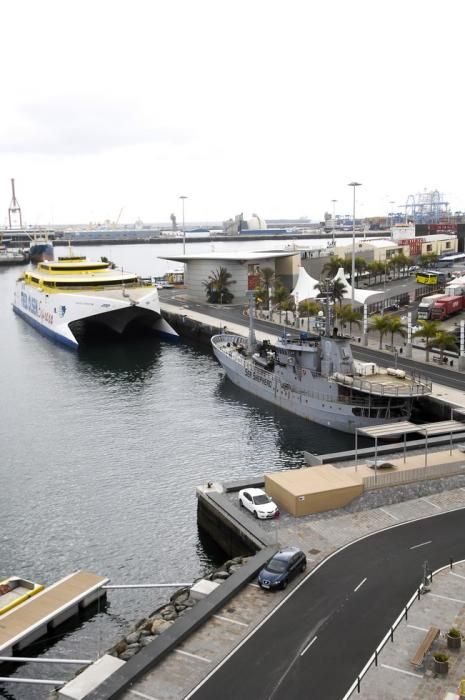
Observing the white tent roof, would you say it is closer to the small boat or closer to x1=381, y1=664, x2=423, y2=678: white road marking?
the small boat

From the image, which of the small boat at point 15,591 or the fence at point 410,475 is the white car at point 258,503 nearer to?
the fence at point 410,475

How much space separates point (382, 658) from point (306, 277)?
68615 millimetres

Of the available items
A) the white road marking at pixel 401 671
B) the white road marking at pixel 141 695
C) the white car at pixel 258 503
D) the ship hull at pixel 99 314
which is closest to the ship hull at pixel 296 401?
the white car at pixel 258 503

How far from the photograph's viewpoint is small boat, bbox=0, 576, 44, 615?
25125 millimetres

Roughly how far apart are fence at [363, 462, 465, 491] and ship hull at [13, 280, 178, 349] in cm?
5094

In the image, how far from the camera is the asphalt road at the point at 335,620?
18.4 m


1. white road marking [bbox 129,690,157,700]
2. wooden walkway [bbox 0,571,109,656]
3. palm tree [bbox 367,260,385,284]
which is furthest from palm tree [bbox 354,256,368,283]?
white road marking [bbox 129,690,157,700]

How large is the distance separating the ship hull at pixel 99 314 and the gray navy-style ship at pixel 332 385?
27.2m

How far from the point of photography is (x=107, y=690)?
1819 centimetres

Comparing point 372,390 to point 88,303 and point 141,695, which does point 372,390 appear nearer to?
point 141,695

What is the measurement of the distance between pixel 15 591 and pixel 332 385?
2692 cm

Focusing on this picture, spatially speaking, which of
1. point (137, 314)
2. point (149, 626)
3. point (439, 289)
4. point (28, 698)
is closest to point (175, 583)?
point (149, 626)

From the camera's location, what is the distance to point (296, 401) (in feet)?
165

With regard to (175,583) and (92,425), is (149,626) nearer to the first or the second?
(175,583)
